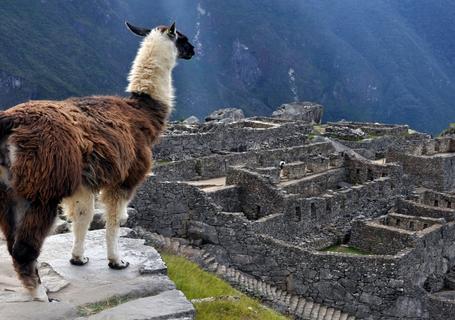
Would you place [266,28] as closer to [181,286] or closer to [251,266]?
[251,266]

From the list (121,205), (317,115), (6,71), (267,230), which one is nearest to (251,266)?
(267,230)

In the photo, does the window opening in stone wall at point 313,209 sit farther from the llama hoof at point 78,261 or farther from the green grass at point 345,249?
the llama hoof at point 78,261

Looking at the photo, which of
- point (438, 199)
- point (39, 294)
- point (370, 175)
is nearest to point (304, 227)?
point (370, 175)

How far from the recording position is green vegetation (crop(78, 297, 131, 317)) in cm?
539

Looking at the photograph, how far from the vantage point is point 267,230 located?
55.2 ft

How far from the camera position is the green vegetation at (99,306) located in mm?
5388

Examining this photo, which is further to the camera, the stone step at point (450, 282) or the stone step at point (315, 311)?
the stone step at point (450, 282)

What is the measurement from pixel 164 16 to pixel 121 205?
3086 inches

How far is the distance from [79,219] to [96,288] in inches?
29.8

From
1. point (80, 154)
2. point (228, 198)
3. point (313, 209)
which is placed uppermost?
point (313, 209)

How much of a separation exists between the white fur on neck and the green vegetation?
2062mm

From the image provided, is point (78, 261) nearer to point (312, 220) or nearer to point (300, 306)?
point (300, 306)

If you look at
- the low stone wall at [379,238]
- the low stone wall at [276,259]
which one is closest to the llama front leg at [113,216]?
the low stone wall at [276,259]

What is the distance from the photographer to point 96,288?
5824 millimetres
